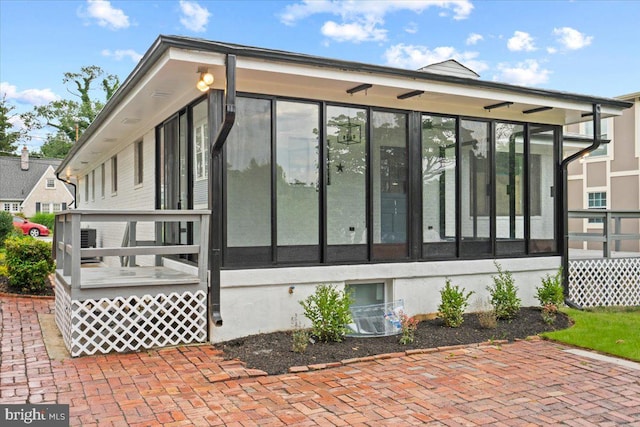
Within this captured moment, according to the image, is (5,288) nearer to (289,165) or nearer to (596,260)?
(289,165)

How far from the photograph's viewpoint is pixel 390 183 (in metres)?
7.14

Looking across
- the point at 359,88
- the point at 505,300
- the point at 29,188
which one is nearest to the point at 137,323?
the point at 359,88

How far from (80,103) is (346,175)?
4066 centimetres

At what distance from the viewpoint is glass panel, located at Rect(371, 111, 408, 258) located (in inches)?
276

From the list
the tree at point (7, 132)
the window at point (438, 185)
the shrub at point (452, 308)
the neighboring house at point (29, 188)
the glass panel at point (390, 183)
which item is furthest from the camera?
the tree at point (7, 132)

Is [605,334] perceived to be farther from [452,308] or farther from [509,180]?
[509,180]

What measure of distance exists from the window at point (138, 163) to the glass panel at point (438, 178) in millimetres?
5334

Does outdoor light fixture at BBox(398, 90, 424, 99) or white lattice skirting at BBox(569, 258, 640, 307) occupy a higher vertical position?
outdoor light fixture at BBox(398, 90, 424, 99)

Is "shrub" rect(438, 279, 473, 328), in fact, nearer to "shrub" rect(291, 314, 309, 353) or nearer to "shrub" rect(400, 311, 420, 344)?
"shrub" rect(400, 311, 420, 344)

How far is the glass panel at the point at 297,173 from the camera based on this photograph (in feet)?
20.9

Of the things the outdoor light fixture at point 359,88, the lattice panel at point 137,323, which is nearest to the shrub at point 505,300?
the outdoor light fixture at point 359,88

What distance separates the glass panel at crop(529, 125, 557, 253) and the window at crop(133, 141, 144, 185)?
691cm

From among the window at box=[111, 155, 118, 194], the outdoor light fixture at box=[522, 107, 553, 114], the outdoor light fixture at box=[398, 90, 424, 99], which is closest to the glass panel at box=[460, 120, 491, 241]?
the outdoor light fixture at box=[522, 107, 553, 114]

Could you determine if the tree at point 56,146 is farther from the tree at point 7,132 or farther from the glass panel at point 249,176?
the glass panel at point 249,176
